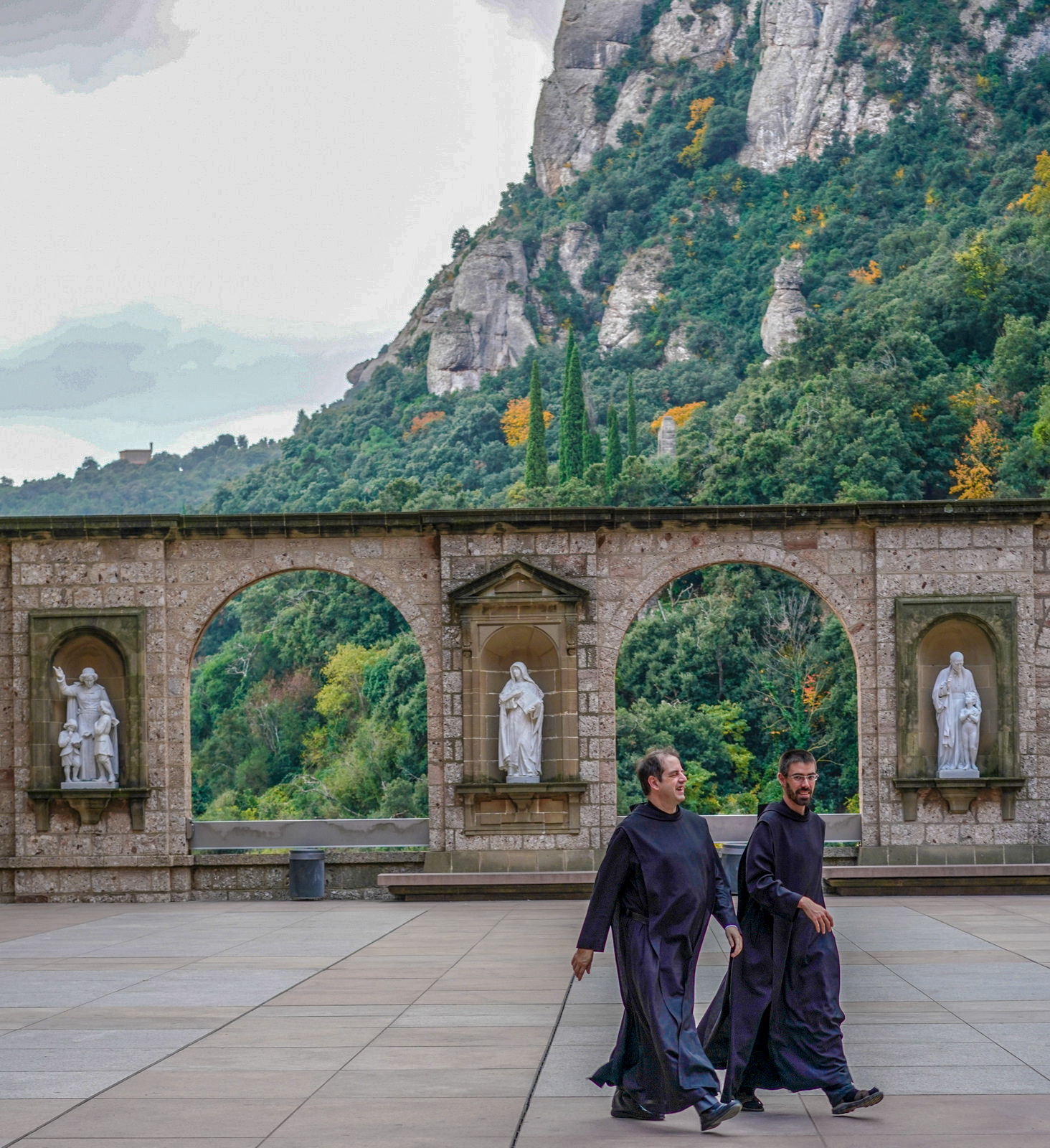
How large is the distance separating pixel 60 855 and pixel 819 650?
2862 centimetres

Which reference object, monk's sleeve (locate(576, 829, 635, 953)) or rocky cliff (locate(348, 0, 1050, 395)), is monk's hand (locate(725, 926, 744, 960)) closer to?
monk's sleeve (locate(576, 829, 635, 953))

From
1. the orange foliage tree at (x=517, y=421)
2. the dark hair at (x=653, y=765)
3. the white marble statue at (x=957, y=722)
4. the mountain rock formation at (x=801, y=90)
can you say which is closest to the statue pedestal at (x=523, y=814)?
the white marble statue at (x=957, y=722)

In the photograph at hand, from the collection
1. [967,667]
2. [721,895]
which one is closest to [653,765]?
[721,895]

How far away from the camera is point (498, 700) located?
58.2 ft

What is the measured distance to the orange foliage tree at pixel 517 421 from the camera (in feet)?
312

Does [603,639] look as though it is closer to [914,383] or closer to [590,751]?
[590,751]

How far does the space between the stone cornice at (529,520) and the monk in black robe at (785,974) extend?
9937 millimetres

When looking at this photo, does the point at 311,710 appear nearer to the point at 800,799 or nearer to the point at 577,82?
the point at 800,799

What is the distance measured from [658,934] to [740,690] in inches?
1506

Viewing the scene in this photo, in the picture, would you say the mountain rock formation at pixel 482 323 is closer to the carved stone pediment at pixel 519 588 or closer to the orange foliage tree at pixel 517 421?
the orange foliage tree at pixel 517 421

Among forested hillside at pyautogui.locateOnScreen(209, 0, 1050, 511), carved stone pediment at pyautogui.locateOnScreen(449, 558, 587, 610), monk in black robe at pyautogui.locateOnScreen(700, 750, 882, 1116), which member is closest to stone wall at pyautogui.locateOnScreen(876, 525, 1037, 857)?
carved stone pediment at pyautogui.locateOnScreen(449, 558, 587, 610)

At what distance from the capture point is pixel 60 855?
1775cm

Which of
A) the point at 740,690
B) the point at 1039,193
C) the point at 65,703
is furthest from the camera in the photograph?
the point at 1039,193

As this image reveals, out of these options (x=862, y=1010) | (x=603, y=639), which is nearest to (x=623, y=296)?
(x=603, y=639)
